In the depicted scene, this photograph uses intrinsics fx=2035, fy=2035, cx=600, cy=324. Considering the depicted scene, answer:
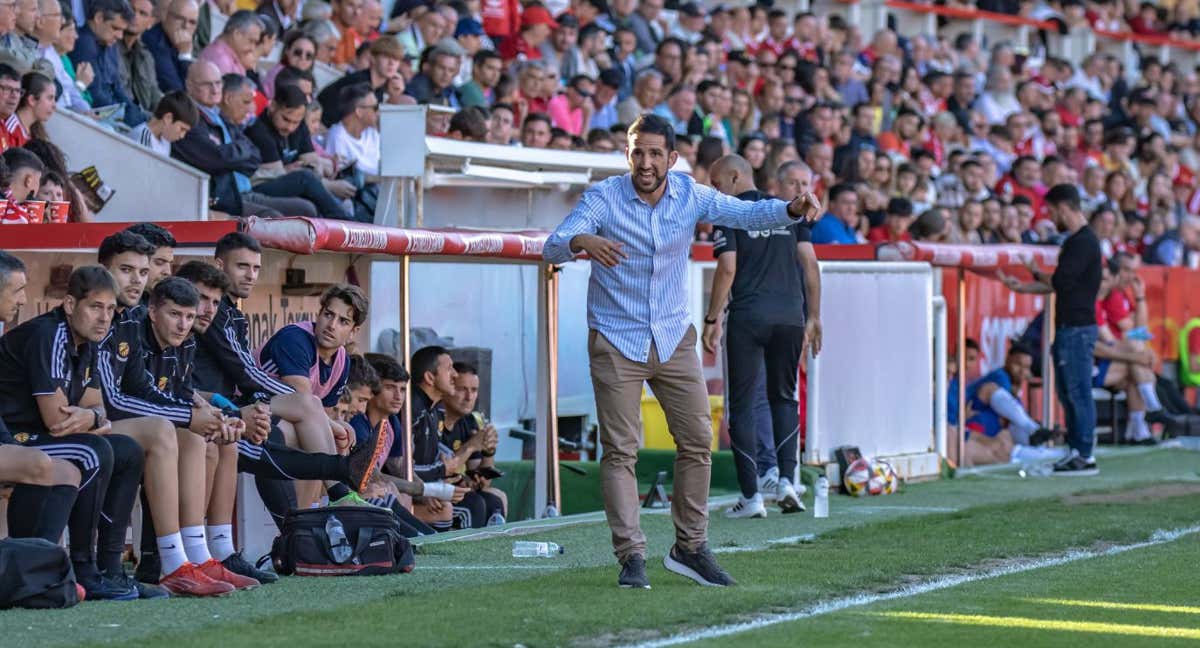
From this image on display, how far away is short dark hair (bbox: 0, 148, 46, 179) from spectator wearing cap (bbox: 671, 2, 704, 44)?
13086mm

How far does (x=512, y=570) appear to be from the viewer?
852 centimetres

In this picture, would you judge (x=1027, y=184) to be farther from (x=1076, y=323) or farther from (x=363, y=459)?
(x=363, y=459)

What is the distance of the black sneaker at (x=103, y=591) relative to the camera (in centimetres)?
746

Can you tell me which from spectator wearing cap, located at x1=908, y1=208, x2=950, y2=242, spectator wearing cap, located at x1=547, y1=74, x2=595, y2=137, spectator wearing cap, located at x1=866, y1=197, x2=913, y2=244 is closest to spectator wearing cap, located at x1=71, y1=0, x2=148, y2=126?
spectator wearing cap, located at x1=547, y1=74, x2=595, y2=137

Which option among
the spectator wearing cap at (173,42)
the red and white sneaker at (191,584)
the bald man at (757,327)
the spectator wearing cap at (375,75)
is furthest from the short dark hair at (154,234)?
the spectator wearing cap at (375,75)

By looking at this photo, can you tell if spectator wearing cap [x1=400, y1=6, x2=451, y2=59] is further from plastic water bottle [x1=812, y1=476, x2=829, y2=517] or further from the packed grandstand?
plastic water bottle [x1=812, y1=476, x2=829, y2=517]

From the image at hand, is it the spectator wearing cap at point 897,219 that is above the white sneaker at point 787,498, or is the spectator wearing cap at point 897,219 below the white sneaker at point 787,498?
above

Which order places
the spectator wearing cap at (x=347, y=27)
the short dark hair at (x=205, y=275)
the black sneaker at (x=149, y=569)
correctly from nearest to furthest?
the black sneaker at (x=149, y=569) → the short dark hair at (x=205, y=275) → the spectator wearing cap at (x=347, y=27)

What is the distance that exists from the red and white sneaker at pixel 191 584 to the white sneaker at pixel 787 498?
440cm

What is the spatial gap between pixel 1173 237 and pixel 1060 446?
6732mm

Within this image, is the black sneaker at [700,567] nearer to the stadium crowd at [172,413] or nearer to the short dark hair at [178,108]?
the stadium crowd at [172,413]

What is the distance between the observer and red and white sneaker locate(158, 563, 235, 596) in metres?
7.63

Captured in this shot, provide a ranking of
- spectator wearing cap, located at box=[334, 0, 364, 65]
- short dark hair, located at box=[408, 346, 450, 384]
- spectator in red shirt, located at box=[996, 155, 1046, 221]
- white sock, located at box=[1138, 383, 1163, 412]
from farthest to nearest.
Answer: spectator in red shirt, located at box=[996, 155, 1046, 221]
white sock, located at box=[1138, 383, 1163, 412]
spectator wearing cap, located at box=[334, 0, 364, 65]
short dark hair, located at box=[408, 346, 450, 384]

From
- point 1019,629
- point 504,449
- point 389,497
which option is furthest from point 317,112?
point 1019,629
